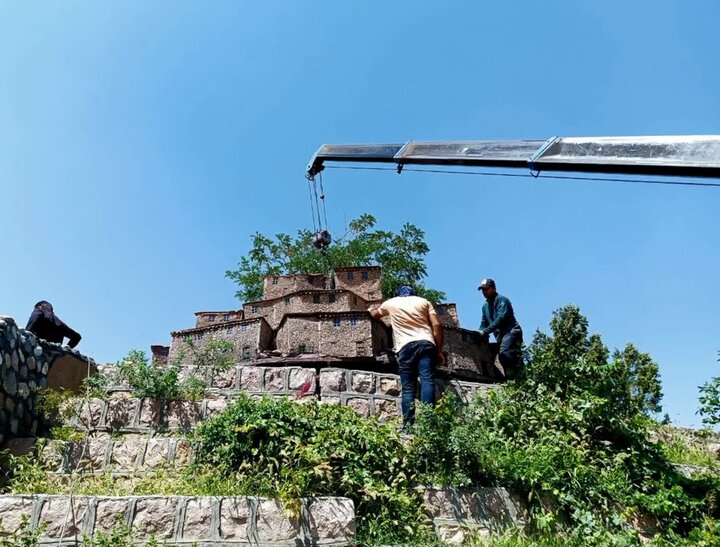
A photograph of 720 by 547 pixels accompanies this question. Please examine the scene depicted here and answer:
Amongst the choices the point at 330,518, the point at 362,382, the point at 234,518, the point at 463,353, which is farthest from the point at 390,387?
the point at 463,353

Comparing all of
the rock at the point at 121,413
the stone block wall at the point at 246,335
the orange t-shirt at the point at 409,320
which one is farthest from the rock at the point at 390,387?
the stone block wall at the point at 246,335

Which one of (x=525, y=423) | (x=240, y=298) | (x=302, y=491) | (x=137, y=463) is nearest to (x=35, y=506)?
(x=137, y=463)

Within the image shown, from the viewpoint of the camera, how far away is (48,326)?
8.55 metres

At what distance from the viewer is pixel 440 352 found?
748cm

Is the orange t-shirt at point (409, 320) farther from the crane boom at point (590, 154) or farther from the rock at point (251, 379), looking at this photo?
the crane boom at point (590, 154)

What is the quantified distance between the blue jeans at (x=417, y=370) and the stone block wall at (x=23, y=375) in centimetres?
413

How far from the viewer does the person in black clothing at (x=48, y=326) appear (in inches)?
332

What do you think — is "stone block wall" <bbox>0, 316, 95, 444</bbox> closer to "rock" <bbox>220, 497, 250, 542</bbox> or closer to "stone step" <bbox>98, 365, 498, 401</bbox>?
"stone step" <bbox>98, 365, 498, 401</bbox>

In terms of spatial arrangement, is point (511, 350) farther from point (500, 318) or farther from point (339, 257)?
point (339, 257)

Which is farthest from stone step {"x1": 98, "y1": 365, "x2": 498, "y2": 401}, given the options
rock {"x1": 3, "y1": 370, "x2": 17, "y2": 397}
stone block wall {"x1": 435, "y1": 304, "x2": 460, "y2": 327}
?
stone block wall {"x1": 435, "y1": 304, "x2": 460, "y2": 327}

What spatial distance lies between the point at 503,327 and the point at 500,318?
0.52ft

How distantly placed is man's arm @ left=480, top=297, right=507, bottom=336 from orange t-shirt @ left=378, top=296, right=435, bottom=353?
1.67m

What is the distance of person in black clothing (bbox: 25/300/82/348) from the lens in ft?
27.7

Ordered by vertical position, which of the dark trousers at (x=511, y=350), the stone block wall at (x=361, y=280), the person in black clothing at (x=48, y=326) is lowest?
Result: the dark trousers at (x=511, y=350)
